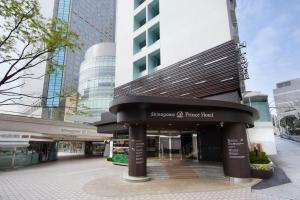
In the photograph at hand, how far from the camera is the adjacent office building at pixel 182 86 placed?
34.5ft

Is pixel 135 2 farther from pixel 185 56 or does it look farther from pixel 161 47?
pixel 185 56

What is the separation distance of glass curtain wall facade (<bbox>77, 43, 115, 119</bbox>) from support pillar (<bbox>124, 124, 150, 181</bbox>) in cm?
4098

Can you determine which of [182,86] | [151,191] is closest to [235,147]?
[151,191]

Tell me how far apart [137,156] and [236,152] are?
5.59 metres

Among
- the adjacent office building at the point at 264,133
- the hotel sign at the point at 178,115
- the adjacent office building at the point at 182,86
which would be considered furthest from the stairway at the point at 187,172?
the adjacent office building at the point at 264,133

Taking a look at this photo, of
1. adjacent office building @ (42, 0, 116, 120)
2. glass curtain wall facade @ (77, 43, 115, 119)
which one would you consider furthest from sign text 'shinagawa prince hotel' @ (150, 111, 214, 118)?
adjacent office building @ (42, 0, 116, 120)

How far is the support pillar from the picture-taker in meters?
10.9

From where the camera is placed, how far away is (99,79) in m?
53.1

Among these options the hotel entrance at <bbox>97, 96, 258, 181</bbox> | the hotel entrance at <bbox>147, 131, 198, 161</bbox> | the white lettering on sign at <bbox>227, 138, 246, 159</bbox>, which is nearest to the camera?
the hotel entrance at <bbox>97, 96, 258, 181</bbox>

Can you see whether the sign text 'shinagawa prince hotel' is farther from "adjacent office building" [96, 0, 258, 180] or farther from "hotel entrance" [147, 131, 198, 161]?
"hotel entrance" [147, 131, 198, 161]

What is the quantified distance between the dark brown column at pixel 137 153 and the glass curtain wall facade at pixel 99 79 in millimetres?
40963

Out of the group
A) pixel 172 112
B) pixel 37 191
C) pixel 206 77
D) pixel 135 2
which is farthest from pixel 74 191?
pixel 135 2

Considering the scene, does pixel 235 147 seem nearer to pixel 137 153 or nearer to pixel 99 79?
pixel 137 153

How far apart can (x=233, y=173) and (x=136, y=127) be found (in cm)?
602
